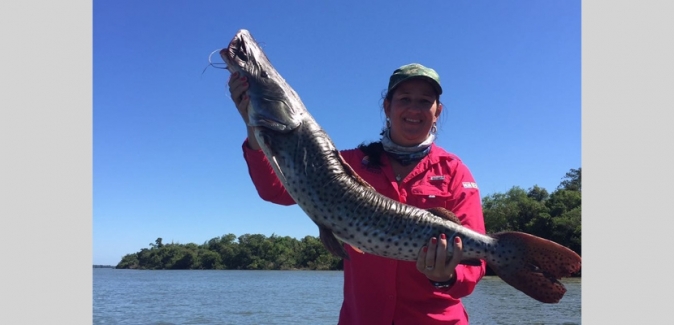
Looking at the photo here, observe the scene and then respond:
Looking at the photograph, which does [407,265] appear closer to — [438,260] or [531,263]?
[438,260]

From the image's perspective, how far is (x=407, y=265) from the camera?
12.3 ft

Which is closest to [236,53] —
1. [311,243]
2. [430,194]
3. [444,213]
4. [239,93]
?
[239,93]

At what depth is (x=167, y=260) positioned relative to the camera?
134875mm

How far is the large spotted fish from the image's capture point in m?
3.47

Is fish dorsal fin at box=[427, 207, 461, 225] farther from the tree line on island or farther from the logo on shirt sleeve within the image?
the tree line on island

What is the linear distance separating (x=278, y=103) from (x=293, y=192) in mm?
714

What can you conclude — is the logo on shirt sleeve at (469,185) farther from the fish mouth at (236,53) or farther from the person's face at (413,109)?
the fish mouth at (236,53)

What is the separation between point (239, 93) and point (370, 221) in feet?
4.60

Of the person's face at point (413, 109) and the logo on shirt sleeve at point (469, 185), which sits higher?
the person's face at point (413, 109)

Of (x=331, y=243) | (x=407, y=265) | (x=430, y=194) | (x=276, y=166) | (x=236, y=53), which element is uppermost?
(x=236, y=53)

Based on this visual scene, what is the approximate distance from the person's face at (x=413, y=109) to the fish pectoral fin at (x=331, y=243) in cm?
109

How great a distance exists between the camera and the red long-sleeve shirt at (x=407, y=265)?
3.58 metres

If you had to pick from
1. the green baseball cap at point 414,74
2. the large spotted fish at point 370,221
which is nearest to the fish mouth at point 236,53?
the large spotted fish at point 370,221

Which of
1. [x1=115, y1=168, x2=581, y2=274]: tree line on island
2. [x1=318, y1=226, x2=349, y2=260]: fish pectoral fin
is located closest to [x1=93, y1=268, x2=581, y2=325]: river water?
[x1=115, y1=168, x2=581, y2=274]: tree line on island
